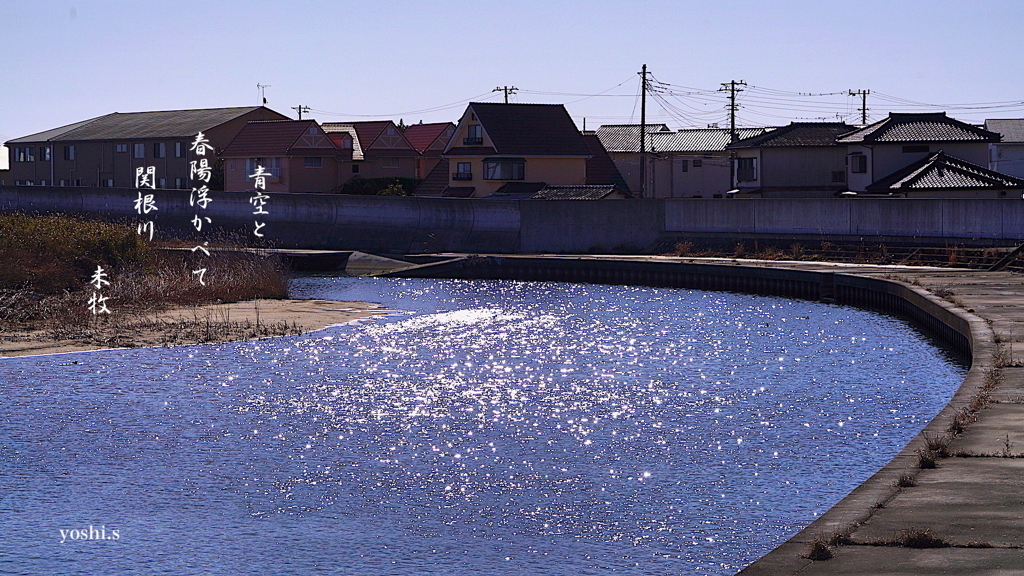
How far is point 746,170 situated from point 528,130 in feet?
47.6

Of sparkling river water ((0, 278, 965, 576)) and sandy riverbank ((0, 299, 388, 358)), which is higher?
sandy riverbank ((0, 299, 388, 358))

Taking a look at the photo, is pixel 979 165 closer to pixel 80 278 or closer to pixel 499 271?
pixel 499 271

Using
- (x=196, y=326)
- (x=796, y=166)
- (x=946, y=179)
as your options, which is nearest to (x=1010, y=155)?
(x=796, y=166)

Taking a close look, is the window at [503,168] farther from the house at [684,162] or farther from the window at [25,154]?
the window at [25,154]

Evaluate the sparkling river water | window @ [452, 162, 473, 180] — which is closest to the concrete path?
the sparkling river water

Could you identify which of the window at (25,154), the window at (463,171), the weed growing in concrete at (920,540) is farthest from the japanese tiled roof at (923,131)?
the window at (25,154)

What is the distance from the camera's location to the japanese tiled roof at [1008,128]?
76.9m

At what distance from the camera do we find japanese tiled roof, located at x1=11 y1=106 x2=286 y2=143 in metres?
97.0

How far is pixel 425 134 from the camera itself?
102 m

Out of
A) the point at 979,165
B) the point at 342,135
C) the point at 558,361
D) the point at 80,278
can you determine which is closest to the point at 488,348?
the point at 558,361

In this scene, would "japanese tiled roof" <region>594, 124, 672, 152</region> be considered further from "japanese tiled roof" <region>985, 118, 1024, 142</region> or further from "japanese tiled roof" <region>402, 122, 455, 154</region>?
"japanese tiled roof" <region>985, 118, 1024, 142</region>

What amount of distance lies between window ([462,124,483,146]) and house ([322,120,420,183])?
1602 cm

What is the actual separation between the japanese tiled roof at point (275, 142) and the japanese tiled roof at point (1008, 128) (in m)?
46.5

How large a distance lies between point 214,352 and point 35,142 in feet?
273
